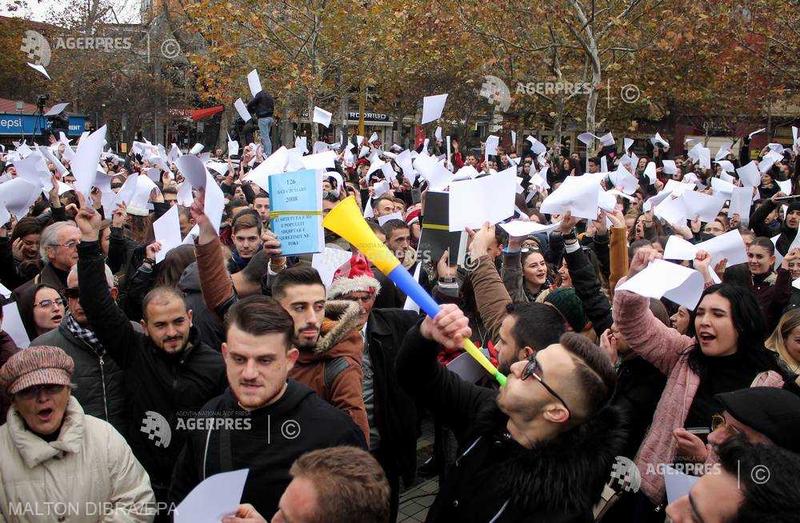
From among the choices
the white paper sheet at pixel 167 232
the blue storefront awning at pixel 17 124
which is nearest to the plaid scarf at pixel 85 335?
the white paper sheet at pixel 167 232

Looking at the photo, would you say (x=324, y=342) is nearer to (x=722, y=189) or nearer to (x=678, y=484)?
(x=678, y=484)

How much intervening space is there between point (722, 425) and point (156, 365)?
242cm

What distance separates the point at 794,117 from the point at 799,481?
36.4 metres

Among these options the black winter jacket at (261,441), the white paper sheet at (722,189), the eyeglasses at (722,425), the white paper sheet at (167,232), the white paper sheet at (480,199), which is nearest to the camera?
the eyeglasses at (722,425)

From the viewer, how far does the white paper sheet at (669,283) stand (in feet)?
10.1

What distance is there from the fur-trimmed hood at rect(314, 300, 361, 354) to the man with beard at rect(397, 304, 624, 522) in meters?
0.83

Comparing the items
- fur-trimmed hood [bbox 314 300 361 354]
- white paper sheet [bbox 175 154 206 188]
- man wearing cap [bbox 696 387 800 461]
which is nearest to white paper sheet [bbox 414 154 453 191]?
white paper sheet [bbox 175 154 206 188]

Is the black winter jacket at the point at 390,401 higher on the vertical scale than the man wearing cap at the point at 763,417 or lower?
lower

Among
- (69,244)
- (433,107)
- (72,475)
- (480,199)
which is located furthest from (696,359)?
(433,107)

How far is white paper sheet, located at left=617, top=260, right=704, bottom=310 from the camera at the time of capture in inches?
121

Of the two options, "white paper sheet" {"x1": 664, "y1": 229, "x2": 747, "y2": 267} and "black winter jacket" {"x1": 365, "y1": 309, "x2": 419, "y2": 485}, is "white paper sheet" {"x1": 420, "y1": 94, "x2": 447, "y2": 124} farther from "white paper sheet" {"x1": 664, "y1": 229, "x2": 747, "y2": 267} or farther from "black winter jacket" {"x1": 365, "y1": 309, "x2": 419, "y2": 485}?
"black winter jacket" {"x1": 365, "y1": 309, "x2": 419, "y2": 485}

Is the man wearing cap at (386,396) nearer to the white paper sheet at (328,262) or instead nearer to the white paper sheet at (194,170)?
the white paper sheet at (328,262)

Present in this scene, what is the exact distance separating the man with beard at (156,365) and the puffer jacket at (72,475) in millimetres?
393

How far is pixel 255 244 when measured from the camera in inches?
224
